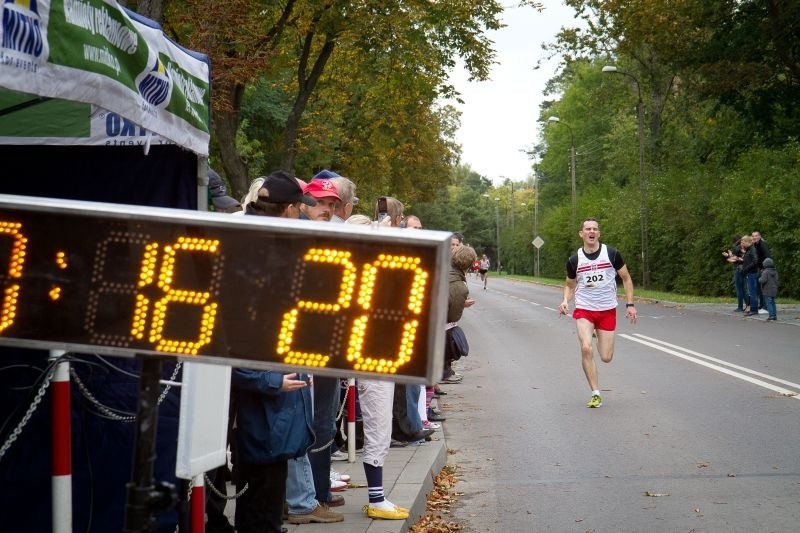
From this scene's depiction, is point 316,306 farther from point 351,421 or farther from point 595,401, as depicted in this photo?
point 595,401

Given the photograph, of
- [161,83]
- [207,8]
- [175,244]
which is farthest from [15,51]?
→ [207,8]

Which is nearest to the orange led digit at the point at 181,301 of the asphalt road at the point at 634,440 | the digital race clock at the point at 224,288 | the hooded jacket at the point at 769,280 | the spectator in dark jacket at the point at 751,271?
the digital race clock at the point at 224,288

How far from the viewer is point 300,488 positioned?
22.0 feet

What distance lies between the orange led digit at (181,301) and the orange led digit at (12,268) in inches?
16.2

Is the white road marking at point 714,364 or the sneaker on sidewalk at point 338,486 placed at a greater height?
the white road marking at point 714,364

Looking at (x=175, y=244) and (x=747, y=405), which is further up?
(x=175, y=244)

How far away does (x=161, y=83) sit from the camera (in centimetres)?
478

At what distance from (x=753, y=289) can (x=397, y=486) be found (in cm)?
2208

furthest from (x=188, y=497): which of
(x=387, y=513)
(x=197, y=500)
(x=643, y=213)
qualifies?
(x=643, y=213)

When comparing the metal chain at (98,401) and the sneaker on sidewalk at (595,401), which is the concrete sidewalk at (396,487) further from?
the sneaker on sidewalk at (595,401)

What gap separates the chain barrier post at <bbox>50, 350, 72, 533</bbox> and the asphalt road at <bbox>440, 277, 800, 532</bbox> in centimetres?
331

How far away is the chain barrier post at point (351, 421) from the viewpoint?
868cm

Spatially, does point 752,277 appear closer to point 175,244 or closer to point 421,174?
point 421,174

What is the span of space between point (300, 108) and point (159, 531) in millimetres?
18415
